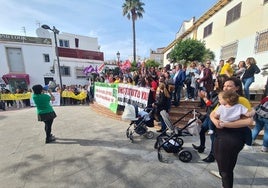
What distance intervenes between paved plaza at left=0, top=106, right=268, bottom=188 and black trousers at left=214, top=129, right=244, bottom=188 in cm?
71

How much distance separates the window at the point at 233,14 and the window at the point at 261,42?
94.7 inches

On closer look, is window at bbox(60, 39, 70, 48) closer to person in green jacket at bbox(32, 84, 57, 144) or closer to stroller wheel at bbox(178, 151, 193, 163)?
person in green jacket at bbox(32, 84, 57, 144)

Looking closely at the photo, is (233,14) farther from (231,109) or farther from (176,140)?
(231,109)

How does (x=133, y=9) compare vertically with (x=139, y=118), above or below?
above

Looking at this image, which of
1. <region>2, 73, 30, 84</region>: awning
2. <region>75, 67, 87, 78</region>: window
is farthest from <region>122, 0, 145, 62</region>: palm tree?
<region>2, 73, 30, 84</region>: awning

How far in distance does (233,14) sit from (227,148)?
37.1 feet

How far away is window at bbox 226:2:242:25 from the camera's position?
9414 millimetres

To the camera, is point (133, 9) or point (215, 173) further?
point (133, 9)

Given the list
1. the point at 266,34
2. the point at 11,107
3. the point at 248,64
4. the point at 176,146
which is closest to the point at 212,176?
the point at 176,146

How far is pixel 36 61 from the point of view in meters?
19.1

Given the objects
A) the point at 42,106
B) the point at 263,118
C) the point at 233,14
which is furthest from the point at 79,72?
the point at 263,118

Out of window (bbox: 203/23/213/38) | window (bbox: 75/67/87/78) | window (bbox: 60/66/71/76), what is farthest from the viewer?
window (bbox: 75/67/87/78)

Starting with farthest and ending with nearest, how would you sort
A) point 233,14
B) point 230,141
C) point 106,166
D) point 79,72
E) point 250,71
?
point 79,72 < point 233,14 < point 250,71 < point 106,166 < point 230,141

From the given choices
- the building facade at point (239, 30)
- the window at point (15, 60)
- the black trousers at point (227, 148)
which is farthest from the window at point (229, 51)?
the window at point (15, 60)
